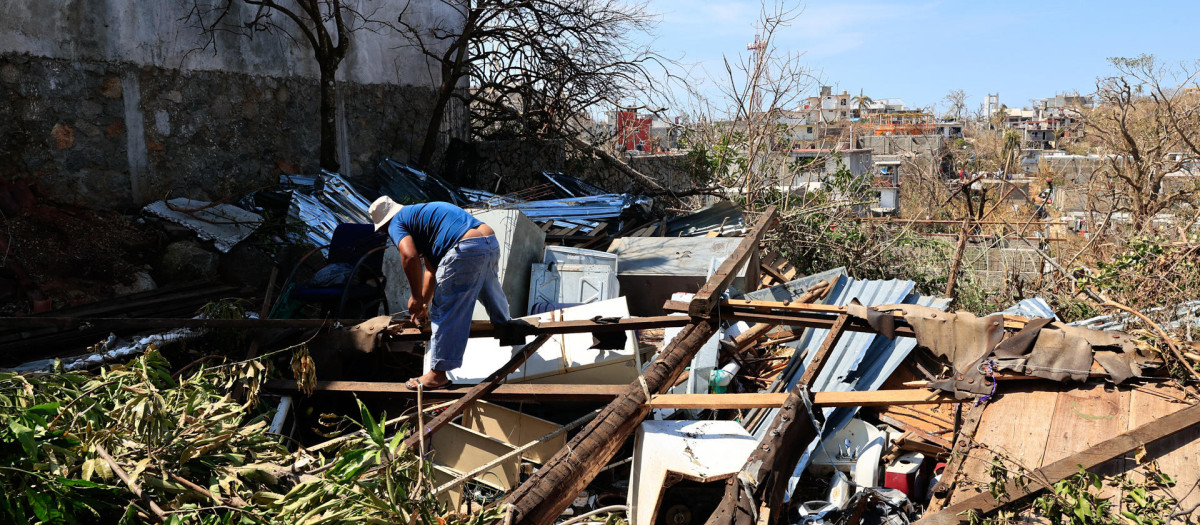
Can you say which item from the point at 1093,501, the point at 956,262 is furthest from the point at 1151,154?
the point at 1093,501

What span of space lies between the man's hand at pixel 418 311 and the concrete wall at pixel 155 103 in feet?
14.7

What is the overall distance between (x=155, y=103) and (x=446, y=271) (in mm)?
5071

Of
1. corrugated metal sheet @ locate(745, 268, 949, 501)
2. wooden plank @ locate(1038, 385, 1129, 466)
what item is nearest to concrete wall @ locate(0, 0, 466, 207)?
corrugated metal sheet @ locate(745, 268, 949, 501)

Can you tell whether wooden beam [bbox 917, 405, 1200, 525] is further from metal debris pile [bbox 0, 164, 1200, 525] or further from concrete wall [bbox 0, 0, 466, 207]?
concrete wall [bbox 0, 0, 466, 207]

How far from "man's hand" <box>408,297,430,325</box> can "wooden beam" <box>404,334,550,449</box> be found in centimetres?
63

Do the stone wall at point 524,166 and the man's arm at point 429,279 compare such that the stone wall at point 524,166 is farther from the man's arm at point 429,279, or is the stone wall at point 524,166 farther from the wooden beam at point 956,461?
the wooden beam at point 956,461

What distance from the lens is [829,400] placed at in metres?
→ 3.81

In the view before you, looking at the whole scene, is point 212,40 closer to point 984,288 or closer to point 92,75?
point 92,75

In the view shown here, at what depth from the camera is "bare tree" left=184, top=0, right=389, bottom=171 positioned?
26.4 ft

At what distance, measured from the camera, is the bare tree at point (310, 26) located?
26.4 feet

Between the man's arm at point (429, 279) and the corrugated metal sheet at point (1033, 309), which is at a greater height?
the man's arm at point (429, 279)

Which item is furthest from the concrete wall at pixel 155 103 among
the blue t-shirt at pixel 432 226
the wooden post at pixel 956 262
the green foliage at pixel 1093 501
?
the green foliage at pixel 1093 501

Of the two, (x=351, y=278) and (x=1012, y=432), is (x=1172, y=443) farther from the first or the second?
(x=351, y=278)

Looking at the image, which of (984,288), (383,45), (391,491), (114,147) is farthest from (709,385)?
(383,45)
